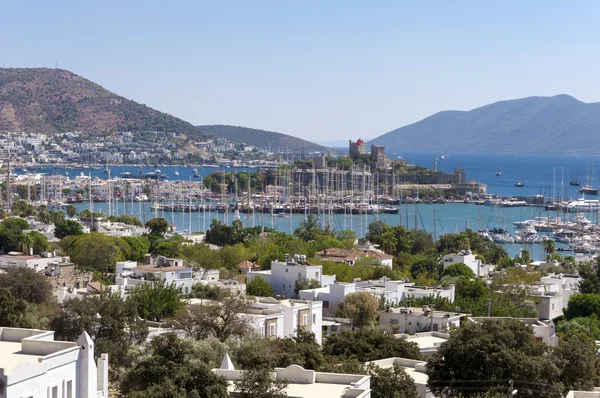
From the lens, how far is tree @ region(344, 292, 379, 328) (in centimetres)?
2998

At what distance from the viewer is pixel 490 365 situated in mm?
17984

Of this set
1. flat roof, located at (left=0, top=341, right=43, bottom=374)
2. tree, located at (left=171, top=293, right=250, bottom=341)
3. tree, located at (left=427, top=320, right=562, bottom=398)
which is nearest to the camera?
flat roof, located at (left=0, top=341, right=43, bottom=374)

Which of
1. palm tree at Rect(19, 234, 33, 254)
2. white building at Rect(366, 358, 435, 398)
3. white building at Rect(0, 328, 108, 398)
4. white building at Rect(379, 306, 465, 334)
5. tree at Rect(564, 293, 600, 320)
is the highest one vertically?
white building at Rect(0, 328, 108, 398)

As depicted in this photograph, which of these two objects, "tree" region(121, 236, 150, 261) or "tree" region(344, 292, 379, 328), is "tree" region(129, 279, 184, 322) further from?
"tree" region(121, 236, 150, 261)

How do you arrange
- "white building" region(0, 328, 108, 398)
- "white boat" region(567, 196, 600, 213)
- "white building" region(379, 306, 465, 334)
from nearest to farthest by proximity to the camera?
1. "white building" region(0, 328, 108, 398)
2. "white building" region(379, 306, 465, 334)
3. "white boat" region(567, 196, 600, 213)

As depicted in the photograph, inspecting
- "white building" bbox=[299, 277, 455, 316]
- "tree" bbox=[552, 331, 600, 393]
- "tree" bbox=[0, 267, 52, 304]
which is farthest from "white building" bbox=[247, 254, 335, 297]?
"tree" bbox=[552, 331, 600, 393]

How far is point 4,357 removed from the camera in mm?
13359

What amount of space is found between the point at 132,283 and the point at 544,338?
42.6ft

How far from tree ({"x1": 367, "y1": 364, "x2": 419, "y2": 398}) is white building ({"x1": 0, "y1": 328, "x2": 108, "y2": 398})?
16.4 feet

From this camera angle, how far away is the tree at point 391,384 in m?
17.3

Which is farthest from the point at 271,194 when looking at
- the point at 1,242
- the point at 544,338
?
the point at 544,338

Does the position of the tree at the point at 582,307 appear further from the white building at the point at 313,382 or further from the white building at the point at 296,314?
the white building at the point at 313,382

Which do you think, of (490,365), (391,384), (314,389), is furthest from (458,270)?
(314,389)

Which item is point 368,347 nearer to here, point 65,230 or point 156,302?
point 156,302
